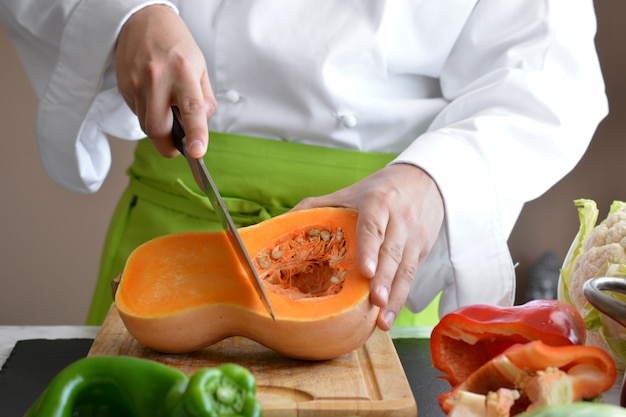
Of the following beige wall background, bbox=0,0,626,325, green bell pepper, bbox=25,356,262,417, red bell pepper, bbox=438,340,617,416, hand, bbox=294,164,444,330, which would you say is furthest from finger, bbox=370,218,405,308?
beige wall background, bbox=0,0,626,325

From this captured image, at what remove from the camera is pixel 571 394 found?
2.11 feet

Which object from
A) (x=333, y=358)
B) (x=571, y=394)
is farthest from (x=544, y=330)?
(x=333, y=358)

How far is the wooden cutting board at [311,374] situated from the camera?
787mm

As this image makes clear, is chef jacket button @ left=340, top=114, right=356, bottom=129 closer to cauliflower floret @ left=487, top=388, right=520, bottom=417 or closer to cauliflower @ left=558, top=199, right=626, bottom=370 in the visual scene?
cauliflower @ left=558, top=199, right=626, bottom=370

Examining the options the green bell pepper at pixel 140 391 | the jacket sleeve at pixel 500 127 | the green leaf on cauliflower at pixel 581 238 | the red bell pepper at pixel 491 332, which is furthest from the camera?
the jacket sleeve at pixel 500 127

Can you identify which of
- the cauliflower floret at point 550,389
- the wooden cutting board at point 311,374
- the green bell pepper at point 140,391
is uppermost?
the green bell pepper at point 140,391

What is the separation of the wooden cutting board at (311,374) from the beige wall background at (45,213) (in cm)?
133

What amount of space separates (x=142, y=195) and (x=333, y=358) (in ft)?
1.79

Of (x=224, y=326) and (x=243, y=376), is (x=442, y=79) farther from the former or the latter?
(x=243, y=376)

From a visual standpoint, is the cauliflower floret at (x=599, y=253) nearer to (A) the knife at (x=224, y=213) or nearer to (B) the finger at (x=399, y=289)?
(B) the finger at (x=399, y=289)

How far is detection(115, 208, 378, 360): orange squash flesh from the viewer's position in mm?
869

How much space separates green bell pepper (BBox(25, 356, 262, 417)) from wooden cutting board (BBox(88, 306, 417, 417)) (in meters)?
0.17

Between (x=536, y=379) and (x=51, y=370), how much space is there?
0.53 meters

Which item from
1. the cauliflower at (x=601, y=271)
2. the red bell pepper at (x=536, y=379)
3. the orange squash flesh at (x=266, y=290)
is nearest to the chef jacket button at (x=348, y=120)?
the orange squash flesh at (x=266, y=290)
